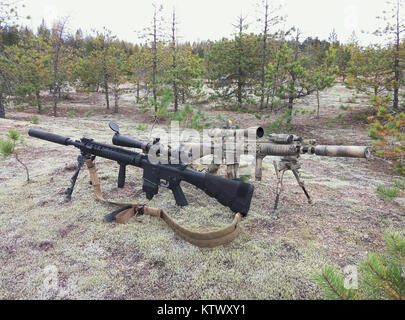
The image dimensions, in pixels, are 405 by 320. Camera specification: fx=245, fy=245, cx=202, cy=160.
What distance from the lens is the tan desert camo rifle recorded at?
11.2 ft

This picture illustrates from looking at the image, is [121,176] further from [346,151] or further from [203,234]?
[346,151]

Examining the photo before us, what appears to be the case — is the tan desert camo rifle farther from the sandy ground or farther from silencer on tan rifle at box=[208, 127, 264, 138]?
the sandy ground

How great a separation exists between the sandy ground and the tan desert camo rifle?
2.28 ft

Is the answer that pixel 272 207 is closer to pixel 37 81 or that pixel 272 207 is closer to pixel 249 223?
pixel 249 223

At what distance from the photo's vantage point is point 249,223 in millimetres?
3754

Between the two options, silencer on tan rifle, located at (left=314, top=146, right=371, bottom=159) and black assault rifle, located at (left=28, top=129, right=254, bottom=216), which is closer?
silencer on tan rifle, located at (left=314, top=146, right=371, bottom=159)

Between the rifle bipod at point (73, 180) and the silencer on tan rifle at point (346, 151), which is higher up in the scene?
the silencer on tan rifle at point (346, 151)

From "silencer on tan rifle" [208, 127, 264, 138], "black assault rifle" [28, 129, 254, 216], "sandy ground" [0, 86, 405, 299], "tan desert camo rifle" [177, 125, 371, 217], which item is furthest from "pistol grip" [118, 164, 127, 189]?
"silencer on tan rifle" [208, 127, 264, 138]

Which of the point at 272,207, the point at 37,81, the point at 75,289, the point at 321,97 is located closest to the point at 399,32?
the point at 321,97

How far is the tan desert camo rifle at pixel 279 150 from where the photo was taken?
3.41 meters

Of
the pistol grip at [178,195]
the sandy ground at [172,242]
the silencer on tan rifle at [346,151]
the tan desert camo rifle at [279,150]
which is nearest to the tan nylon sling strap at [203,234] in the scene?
the sandy ground at [172,242]

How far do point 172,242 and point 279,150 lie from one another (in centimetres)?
215

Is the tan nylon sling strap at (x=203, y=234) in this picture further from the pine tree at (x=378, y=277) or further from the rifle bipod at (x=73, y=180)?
the pine tree at (x=378, y=277)

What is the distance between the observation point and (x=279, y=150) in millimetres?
3916
